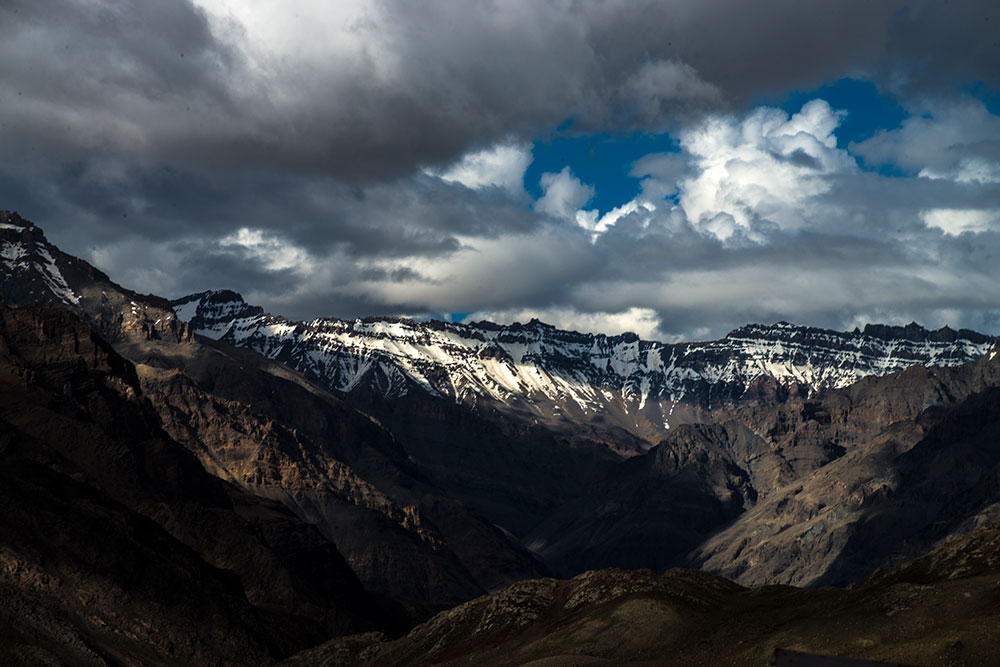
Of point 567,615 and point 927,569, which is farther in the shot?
point 567,615

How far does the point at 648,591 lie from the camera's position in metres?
145

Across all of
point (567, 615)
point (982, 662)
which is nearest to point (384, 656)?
point (567, 615)

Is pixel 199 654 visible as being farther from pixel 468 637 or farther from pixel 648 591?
pixel 648 591

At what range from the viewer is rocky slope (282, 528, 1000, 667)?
319ft

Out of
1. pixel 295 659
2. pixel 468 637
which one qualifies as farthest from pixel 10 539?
pixel 468 637

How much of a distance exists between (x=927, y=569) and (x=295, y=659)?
98.4m

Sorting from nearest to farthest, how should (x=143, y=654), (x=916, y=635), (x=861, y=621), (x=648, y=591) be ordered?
1. (x=916, y=635)
2. (x=861, y=621)
3. (x=648, y=591)
4. (x=143, y=654)

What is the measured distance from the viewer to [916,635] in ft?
315

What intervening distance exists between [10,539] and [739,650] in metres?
133

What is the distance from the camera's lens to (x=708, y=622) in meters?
132

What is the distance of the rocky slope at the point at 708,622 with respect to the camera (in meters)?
97.1

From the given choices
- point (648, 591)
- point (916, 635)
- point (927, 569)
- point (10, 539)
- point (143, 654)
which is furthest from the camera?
point (10, 539)

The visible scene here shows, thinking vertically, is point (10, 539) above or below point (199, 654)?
above

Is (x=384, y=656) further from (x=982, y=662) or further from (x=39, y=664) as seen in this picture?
(x=982, y=662)
